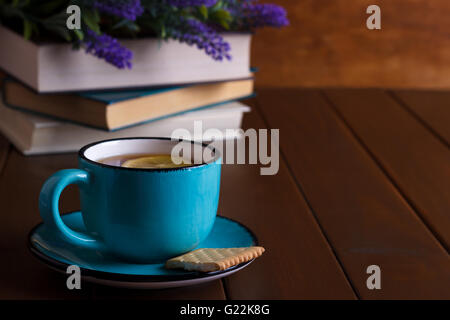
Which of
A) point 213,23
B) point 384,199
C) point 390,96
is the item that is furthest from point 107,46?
point 390,96

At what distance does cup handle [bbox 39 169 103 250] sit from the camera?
1.58 feet

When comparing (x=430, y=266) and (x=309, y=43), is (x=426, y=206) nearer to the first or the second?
(x=430, y=266)

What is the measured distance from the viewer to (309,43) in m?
1.31

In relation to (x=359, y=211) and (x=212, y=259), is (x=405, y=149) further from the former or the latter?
(x=212, y=259)

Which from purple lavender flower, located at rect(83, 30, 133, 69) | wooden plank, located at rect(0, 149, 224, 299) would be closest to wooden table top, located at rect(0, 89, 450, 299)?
wooden plank, located at rect(0, 149, 224, 299)

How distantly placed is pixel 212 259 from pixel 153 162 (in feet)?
0.33

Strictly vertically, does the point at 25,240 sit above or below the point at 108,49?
below

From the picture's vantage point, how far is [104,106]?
81 cm

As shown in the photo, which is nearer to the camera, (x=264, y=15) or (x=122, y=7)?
(x=122, y=7)

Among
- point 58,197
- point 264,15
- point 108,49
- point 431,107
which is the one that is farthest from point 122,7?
point 431,107

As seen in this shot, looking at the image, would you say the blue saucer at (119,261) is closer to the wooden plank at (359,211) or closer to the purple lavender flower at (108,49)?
the wooden plank at (359,211)

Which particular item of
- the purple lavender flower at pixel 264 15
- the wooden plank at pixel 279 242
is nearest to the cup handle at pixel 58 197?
the wooden plank at pixel 279 242

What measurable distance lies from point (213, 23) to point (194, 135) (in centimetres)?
17

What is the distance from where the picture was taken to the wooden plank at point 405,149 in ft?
2.28
